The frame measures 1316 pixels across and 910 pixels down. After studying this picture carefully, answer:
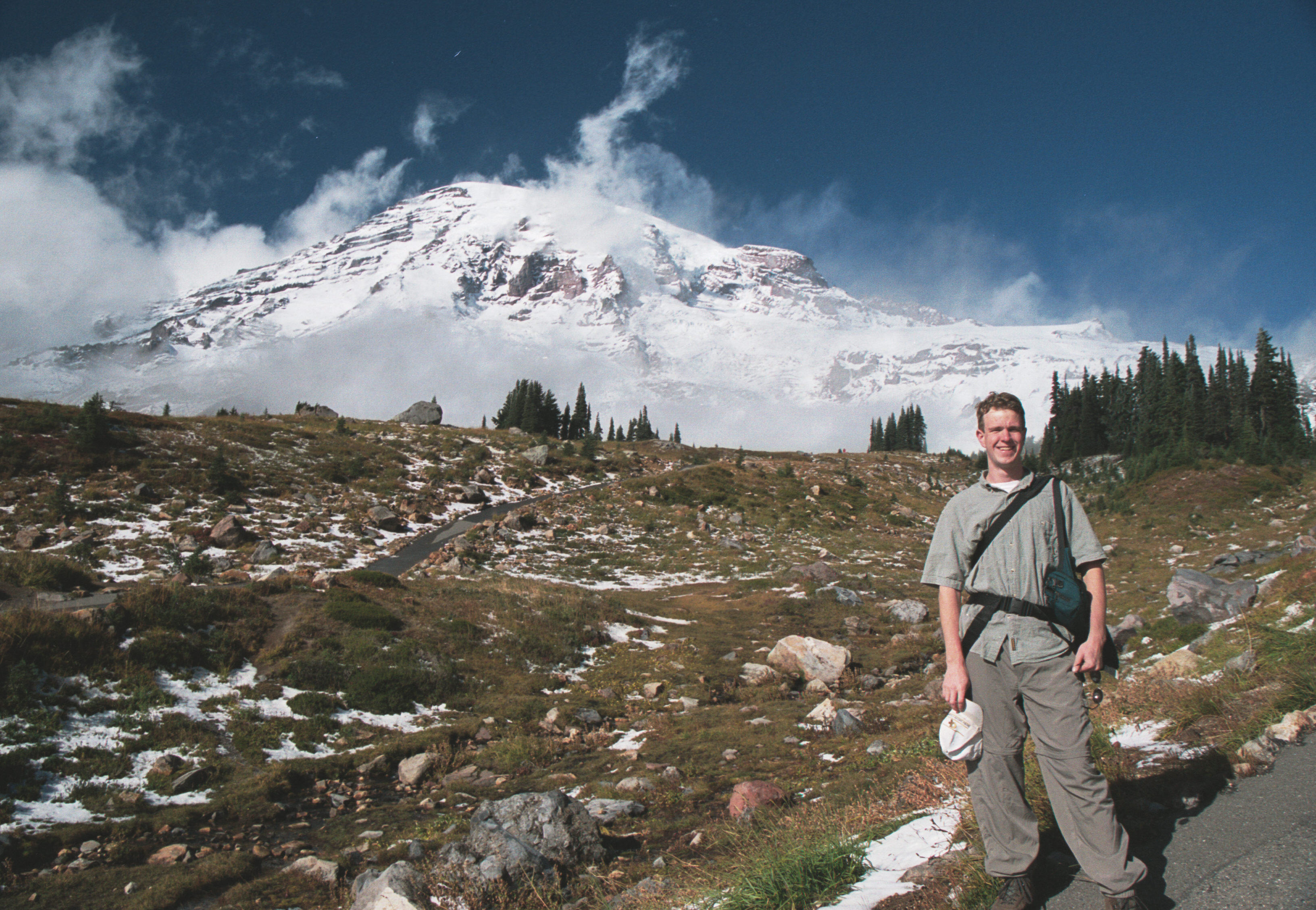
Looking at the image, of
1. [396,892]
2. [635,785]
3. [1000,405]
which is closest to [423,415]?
[635,785]

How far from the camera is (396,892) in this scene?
20.4 feet

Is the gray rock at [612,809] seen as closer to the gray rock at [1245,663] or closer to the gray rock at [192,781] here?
the gray rock at [192,781]

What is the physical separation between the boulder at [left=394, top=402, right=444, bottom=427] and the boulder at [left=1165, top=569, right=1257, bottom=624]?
8972 cm

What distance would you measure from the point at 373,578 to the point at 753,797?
16.3 m

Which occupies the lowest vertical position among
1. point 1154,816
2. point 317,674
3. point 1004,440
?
point 317,674

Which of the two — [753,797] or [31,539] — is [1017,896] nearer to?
[753,797]

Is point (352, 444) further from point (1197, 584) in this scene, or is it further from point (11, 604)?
point (1197, 584)

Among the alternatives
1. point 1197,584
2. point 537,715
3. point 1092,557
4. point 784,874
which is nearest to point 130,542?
point 537,715


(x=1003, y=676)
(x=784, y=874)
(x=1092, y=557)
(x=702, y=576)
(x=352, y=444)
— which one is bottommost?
(x=702, y=576)

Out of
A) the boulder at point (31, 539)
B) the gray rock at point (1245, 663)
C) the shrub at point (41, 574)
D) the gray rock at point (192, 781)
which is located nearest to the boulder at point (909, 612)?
the gray rock at point (1245, 663)

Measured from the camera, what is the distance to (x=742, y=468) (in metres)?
69.3

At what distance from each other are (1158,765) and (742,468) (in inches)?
2517

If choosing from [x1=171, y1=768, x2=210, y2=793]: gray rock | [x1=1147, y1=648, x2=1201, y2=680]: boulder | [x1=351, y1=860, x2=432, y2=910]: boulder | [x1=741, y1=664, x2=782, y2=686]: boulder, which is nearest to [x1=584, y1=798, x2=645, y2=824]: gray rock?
[x1=351, y1=860, x2=432, y2=910]: boulder

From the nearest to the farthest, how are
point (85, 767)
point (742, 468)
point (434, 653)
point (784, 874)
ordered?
point (784, 874) < point (85, 767) < point (434, 653) < point (742, 468)
